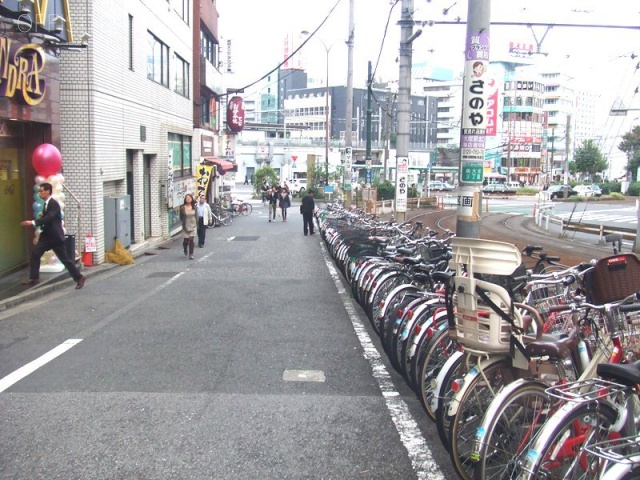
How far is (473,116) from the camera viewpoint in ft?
24.6

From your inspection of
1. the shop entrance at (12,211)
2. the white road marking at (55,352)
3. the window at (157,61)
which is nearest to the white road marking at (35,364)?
the white road marking at (55,352)

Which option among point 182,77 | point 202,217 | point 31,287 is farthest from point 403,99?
point 182,77

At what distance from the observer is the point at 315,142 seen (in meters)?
82.6

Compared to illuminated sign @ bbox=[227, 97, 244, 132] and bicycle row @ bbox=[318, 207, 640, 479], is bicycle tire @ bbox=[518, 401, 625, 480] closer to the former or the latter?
bicycle row @ bbox=[318, 207, 640, 479]

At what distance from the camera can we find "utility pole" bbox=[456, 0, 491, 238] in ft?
24.1

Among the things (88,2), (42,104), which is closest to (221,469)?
(42,104)

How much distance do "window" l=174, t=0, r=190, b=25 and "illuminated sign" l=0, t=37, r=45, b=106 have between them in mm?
13259

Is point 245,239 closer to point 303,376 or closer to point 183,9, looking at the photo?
point 183,9

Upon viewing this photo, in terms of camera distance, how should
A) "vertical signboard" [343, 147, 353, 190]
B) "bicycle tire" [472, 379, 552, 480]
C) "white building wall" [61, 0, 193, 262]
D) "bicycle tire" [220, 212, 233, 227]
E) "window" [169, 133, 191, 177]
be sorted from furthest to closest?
"bicycle tire" [220, 212, 233, 227]
"vertical signboard" [343, 147, 353, 190]
"window" [169, 133, 191, 177]
"white building wall" [61, 0, 193, 262]
"bicycle tire" [472, 379, 552, 480]

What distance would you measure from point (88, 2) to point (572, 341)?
519 inches

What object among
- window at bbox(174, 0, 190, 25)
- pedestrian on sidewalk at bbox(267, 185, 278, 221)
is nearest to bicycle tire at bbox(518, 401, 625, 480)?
window at bbox(174, 0, 190, 25)

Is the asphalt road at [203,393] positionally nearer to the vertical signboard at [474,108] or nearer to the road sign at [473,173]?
the road sign at [473,173]

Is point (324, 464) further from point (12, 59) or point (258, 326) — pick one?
point (12, 59)

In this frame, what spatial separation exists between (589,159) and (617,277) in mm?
87706
